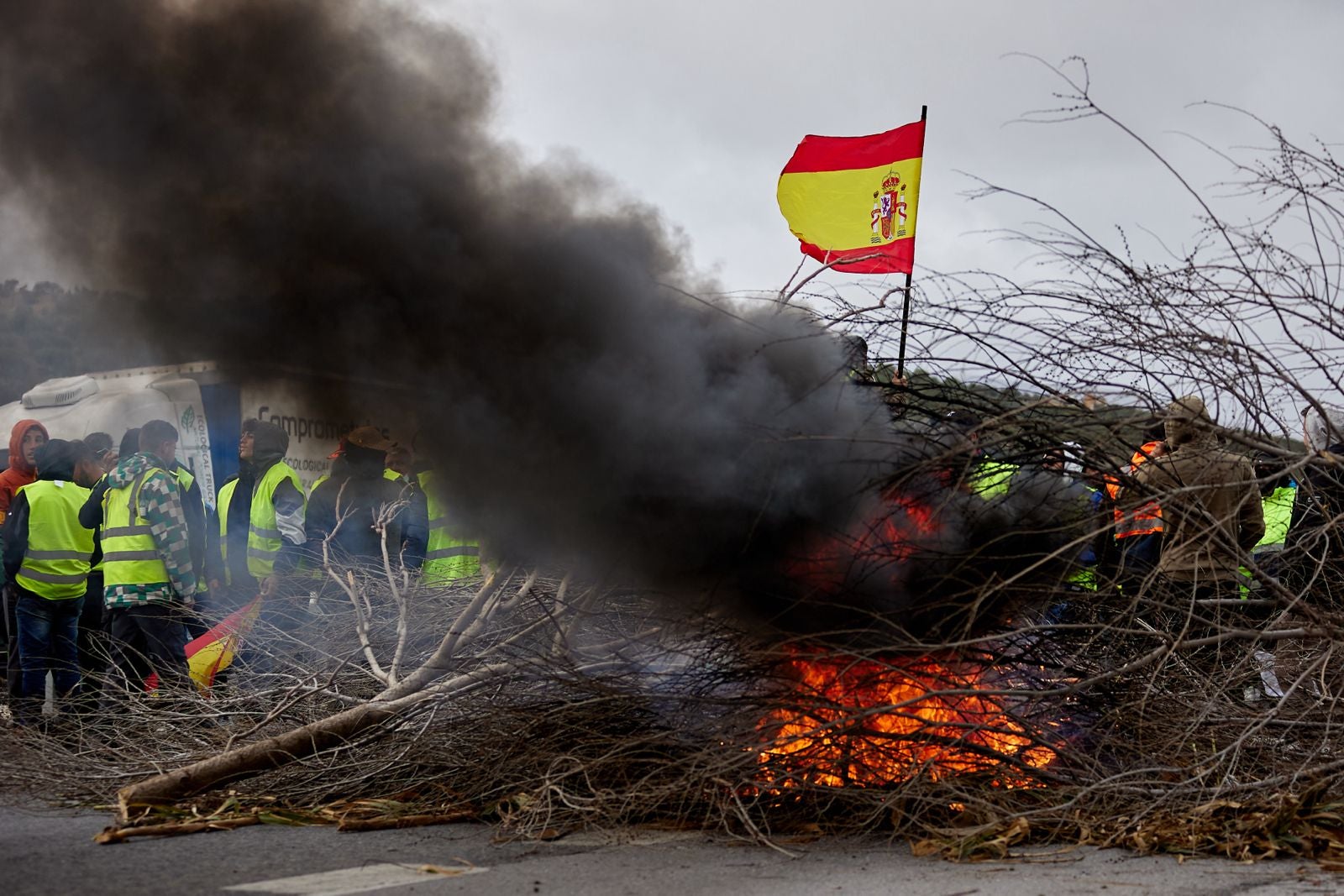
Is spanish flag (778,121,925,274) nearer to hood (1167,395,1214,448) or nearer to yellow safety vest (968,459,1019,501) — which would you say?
yellow safety vest (968,459,1019,501)

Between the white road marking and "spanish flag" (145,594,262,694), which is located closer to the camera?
the white road marking

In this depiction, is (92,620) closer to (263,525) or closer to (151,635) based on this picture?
(263,525)

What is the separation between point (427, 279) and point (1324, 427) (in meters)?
A: 3.93

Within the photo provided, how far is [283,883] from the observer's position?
410 cm

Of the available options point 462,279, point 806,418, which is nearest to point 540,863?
A: point 806,418

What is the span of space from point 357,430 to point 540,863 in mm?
3805

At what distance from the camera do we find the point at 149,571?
7.66 metres

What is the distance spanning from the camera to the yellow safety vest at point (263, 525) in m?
9.02

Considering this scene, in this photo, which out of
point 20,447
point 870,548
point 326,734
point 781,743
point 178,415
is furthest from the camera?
point 178,415

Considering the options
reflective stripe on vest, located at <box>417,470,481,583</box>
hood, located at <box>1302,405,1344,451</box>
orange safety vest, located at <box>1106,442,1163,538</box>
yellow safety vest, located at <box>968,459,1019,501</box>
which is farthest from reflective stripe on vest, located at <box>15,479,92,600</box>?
hood, located at <box>1302,405,1344,451</box>

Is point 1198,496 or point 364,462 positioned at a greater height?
point 364,462

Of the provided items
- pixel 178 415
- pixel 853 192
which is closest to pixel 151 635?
pixel 853 192

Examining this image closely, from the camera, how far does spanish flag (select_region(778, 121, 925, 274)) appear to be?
820cm

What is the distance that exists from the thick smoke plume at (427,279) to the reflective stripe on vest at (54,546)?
328 centimetres
